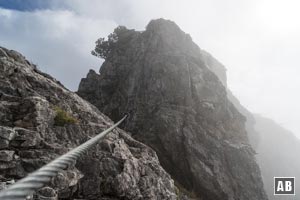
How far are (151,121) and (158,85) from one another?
7184 millimetres

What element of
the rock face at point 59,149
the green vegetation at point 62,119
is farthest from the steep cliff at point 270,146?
the green vegetation at point 62,119

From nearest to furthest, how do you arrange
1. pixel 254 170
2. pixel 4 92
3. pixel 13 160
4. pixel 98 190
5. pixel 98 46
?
pixel 13 160
pixel 98 190
pixel 4 92
pixel 254 170
pixel 98 46

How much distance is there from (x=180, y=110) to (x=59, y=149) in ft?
99.4

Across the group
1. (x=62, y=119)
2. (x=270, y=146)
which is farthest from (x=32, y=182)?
(x=270, y=146)

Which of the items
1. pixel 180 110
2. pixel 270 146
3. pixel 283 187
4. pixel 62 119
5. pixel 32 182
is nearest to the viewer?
pixel 32 182

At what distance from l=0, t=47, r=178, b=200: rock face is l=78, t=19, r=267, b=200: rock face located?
1819 centimetres

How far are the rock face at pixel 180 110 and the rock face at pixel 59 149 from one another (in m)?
Result: 18.2

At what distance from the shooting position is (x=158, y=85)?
5097 cm

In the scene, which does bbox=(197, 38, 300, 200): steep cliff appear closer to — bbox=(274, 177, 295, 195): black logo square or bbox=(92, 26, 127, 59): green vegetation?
bbox=(274, 177, 295, 195): black logo square

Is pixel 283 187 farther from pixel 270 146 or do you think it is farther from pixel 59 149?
pixel 270 146

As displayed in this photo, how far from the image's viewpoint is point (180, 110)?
46969mm

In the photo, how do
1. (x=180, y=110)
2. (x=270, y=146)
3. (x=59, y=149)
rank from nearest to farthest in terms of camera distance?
(x=59, y=149) → (x=180, y=110) → (x=270, y=146)

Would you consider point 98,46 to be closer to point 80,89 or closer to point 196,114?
point 80,89

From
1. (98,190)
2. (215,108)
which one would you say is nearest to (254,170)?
(215,108)
